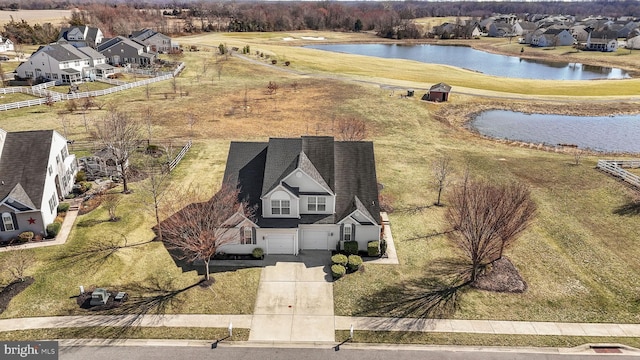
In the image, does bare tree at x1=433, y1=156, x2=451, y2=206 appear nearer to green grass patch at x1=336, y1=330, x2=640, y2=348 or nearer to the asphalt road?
green grass patch at x1=336, y1=330, x2=640, y2=348

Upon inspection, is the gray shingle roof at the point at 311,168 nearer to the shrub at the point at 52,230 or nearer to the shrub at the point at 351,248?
the shrub at the point at 351,248

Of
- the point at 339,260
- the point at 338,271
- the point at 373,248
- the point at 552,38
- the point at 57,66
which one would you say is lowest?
the point at 338,271

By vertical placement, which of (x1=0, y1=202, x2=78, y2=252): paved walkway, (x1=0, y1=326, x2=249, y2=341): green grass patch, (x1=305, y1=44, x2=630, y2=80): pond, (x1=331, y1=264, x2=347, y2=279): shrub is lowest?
(x1=0, y1=326, x2=249, y2=341): green grass patch

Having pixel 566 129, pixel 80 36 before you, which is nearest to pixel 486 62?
pixel 566 129

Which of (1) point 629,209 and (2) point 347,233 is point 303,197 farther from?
(1) point 629,209

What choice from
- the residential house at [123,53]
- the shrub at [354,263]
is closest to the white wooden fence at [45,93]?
the residential house at [123,53]

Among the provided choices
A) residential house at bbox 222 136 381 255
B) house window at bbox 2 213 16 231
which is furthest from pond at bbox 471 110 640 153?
house window at bbox 2 213 16 231
